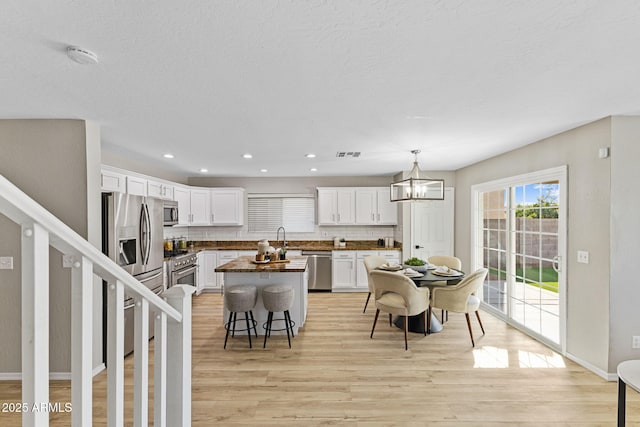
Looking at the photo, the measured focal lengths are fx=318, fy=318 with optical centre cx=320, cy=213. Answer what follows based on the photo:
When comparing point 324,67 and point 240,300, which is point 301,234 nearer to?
point 240,300

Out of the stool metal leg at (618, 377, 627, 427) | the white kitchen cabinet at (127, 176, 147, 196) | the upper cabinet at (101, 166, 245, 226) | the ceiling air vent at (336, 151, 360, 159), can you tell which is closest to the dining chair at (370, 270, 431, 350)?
the ceiling air vent at (336, 151, 360, 159)

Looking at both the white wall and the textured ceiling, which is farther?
the white wall

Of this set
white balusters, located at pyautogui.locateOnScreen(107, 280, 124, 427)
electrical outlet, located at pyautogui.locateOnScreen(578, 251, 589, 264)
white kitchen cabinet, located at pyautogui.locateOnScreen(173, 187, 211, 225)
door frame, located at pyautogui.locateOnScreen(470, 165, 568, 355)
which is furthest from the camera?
white kitchen cabinet, located at pyautogui.locateOnScreen(173, 187, 211, 225)

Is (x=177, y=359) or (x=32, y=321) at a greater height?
(x=32, y=321)

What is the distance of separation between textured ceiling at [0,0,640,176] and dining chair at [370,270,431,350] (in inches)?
62.6

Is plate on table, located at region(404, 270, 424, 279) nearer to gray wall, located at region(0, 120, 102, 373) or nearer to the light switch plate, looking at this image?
gray wall, located at region(0, 120, 102, 373)

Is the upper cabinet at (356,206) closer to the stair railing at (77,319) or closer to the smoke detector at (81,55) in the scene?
the smoke detector at (81,55)

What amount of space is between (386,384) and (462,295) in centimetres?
146

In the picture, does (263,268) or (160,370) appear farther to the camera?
(263,268)

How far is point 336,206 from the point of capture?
648 centimetres

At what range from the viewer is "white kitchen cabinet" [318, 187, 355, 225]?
646cm

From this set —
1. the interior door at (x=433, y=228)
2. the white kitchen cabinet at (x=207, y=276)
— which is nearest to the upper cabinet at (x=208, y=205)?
the white kitchen cabinet at (x=207, y=276)

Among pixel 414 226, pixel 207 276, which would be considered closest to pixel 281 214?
pixel 207 276

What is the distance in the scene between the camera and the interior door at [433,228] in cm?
598
